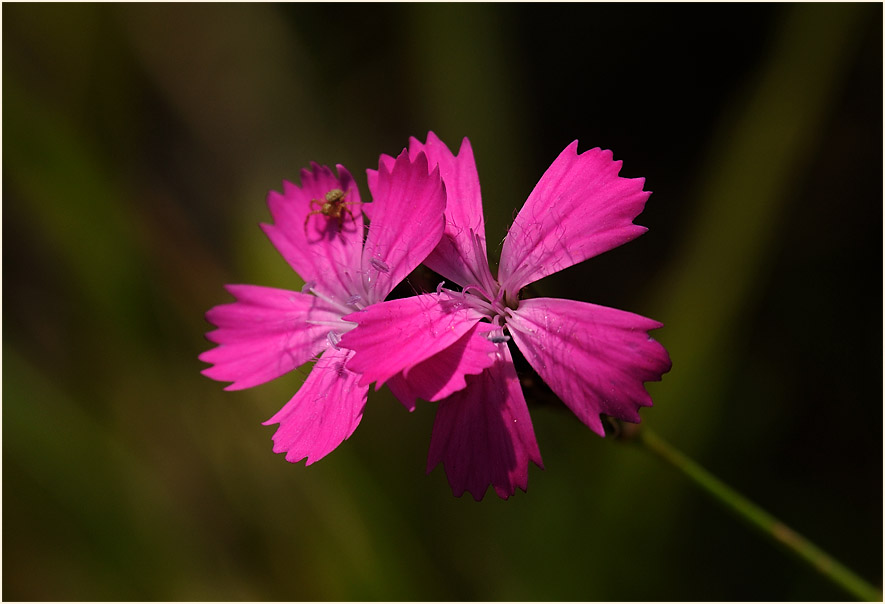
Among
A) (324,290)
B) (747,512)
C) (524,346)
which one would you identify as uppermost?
(324,290)

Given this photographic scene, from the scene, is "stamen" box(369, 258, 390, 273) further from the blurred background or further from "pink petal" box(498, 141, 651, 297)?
the blurred background

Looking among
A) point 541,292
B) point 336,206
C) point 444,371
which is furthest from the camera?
point 541,292

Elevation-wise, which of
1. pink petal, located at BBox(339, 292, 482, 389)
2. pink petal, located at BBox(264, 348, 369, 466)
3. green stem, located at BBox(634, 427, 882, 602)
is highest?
pink petal, located at BBox(339, 292, 482, 389)

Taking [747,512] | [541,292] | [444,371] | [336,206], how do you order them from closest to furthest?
1. [444,371]
2. [336,206]
3. [747,512]
4. [541,292]

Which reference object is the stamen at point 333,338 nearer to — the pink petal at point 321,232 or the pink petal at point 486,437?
the pink petal at point 321,232

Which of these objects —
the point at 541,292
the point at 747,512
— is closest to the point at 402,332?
the point at 747,512

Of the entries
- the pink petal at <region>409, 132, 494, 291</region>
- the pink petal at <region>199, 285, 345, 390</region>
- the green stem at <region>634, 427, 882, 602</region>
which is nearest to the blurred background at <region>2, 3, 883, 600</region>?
the green stem at <region>634, 427, 882, 602</region>

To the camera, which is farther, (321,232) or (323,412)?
(321,232)

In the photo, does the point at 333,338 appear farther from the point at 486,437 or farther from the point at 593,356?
the point at 593,356
